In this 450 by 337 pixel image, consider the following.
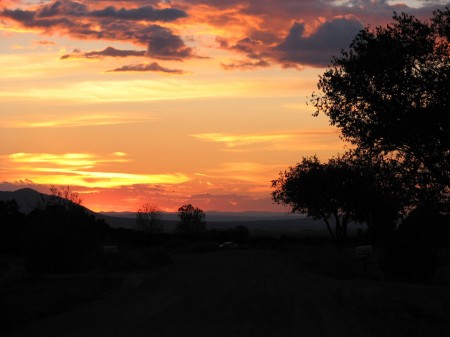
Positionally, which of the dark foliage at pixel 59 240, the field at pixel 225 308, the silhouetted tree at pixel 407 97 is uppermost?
the silhouetted tree at pixel 407 97

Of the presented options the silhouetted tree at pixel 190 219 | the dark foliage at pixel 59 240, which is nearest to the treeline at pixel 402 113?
the dark foliage at pixel 59 240

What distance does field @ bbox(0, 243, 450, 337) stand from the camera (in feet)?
62.8

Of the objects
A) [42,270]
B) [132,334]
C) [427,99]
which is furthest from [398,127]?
[42,270]

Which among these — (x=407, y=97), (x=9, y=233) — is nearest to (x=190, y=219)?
(x=9, y=233)

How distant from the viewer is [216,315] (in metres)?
21.9

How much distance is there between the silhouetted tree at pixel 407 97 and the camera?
997 inches

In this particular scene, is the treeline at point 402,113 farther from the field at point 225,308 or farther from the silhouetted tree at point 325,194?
the silhouetted tree at point 325,194

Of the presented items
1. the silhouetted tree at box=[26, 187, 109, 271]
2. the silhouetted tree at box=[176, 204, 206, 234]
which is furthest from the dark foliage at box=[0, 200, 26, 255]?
the silhouetted tree at box=[176, 204, 206, 234]

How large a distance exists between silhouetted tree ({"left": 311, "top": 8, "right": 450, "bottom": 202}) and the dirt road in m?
5.88

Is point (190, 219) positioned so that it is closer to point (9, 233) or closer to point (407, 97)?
point (9, 233)

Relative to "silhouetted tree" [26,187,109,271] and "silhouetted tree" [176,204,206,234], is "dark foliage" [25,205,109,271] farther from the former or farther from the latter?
"silhouetted tree" [176,204,206,234]

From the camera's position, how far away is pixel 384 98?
87.9 ft

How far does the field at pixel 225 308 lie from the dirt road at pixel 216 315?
3cm

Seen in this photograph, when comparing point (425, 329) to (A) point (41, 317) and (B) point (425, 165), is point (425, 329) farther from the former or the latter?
(A) point (41, 317)
